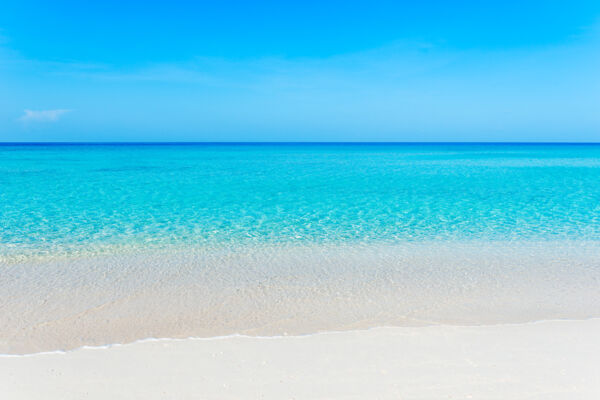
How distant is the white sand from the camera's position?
11.7 ft

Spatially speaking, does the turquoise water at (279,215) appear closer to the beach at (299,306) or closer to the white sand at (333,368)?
the beach at (299,306)

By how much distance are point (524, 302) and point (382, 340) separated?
2.43 meters

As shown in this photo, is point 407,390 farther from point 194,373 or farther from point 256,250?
point 256,250

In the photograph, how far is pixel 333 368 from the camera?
12.8ft

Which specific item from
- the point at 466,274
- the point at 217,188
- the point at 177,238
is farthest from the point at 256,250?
the point at 217,188

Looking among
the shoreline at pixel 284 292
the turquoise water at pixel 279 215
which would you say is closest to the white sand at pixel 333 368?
the shoreline at pixel 284 292

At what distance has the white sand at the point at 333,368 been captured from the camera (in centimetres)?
356

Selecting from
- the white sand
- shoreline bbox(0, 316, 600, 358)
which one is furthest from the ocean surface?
the white sand

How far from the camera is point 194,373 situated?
3830 mm

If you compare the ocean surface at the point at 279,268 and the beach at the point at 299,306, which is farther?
the ocean surface at the point at 279,268

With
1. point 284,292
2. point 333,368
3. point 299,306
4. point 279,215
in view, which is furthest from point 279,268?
point 279,215

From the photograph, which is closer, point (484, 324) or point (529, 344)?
point (529, 344)

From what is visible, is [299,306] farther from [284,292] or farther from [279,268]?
[279,268]

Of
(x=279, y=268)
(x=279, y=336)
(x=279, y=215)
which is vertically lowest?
(x=279, y=336)
